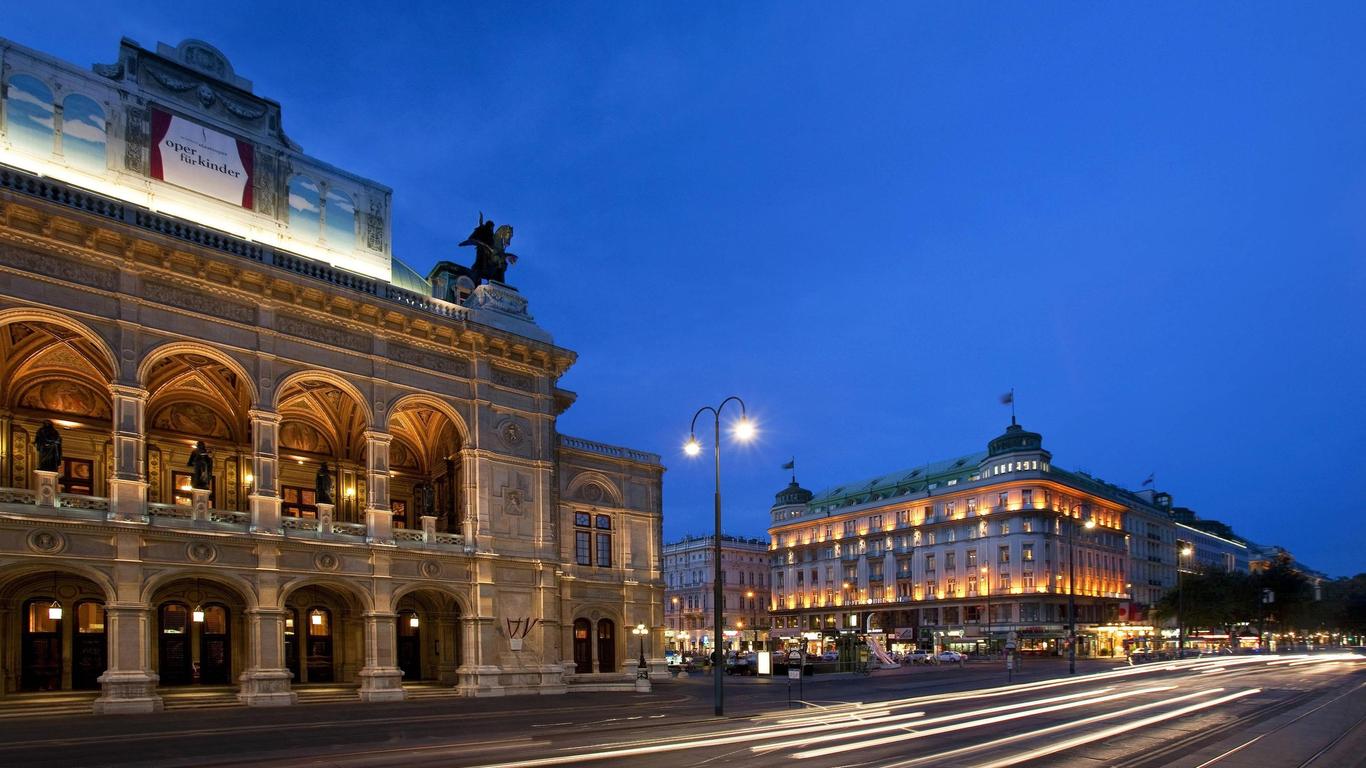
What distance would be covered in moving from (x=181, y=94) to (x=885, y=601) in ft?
318

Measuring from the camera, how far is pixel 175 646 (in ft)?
127

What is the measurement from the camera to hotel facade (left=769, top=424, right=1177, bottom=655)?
102 meters

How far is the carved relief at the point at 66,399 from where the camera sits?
37.9 metres

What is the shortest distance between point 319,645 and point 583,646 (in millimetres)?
13724

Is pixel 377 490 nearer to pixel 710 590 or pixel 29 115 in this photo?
pixel 29 115

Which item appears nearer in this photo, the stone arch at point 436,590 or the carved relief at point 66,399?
the carved relief at point 66,399

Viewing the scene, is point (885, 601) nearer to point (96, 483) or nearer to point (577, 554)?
point (577, 554)

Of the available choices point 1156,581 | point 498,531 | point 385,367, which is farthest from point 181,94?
point 1156,581


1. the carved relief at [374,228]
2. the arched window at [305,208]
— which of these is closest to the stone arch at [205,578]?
the arched window at [305,208]

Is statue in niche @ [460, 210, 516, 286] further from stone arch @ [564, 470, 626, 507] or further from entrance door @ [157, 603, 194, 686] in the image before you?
entrance door @ [157, 603, 194, 686]

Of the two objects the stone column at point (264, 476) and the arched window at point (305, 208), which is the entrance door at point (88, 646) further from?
the arched window at point (305, 208)

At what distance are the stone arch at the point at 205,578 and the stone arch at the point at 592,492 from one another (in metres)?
18.5

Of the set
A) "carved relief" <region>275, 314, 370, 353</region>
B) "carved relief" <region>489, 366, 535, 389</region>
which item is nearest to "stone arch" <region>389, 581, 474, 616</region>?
"carved relief" <region>489, 366, 535, 389</region>

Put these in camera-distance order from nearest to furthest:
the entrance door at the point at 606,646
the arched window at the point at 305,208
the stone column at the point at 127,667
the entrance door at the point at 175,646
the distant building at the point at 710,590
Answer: the stone column at the point at 127,667
the entrance door at the point at 175,646
the arched window at the point at 305,208
the entrance door at the point at 606,646
the distant building at the point at 710,590
